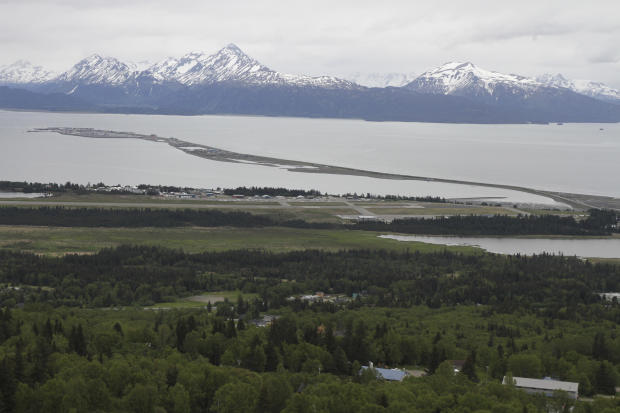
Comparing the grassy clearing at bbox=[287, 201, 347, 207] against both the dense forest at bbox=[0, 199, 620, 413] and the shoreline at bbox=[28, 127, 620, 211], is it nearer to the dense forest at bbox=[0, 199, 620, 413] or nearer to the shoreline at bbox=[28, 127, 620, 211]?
the shoreline at bbox=[28, 127, 620, 211]

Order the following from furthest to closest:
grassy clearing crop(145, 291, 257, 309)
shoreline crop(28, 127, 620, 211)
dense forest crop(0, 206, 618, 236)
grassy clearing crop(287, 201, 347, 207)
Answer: shoreline crop(28, 127, 620, 211) < grassy clearing crop(287, 201, 347, 207) < dense forest crop(0, 206, 618, 236) < grassy clearing crop(145, 291, 257, 309)

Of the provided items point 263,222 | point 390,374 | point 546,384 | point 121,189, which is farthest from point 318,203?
point 546,384

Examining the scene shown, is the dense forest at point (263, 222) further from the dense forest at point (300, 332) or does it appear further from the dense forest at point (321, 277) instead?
the dense forest at point (300, 332)

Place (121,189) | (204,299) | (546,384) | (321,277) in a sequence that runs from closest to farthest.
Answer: (546,384), (204,299), (321,277), (121,189)

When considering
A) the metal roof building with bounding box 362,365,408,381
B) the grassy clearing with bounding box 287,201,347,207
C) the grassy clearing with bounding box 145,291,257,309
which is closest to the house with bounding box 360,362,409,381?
the metal roof building with bounding box 362,365,408,381

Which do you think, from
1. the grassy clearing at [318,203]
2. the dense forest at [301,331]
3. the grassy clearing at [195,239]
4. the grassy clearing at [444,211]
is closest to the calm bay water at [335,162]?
the grassy clearing at [444,211]

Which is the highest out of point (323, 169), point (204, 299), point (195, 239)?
point (323, 169)

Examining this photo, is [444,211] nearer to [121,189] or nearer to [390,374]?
[121,189]
